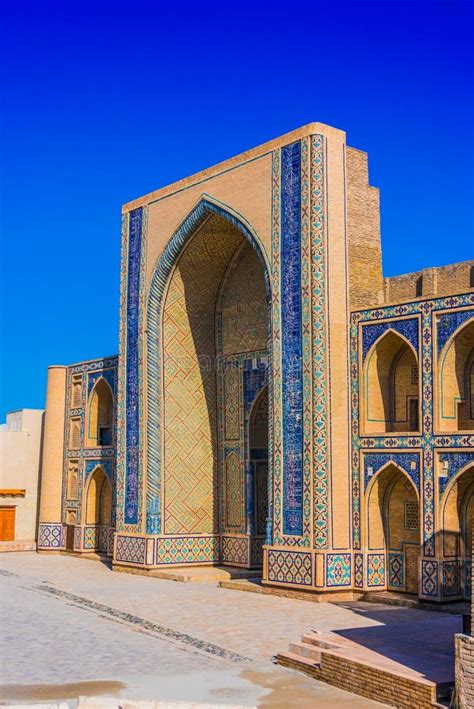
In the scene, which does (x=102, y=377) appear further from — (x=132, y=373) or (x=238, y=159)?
(x=238, y=159)

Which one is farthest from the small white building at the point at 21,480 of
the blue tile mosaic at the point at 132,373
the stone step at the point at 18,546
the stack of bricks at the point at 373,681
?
the stack of bricks at the point at 373,681

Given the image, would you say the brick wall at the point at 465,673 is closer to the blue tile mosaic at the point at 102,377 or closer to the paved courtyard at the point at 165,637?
the paved courtyard at the point at 165,637

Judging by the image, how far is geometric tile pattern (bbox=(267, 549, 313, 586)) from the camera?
12.7 meters

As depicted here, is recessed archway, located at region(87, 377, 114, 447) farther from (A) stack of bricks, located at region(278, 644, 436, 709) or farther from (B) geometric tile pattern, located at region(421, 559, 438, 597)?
(A) stack of bricks, located at region(278, 644, 436, 709)

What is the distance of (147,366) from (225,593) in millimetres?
4631

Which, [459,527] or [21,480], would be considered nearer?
[459,527]

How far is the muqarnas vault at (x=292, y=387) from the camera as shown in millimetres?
12336

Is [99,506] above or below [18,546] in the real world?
above

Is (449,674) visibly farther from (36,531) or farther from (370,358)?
(36,531)

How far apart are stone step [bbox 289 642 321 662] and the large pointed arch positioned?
781cm

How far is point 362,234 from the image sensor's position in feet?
45.8

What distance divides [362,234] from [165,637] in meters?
6.93

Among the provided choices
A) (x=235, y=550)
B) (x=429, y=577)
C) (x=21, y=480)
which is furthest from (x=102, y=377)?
(x=429, y=577)

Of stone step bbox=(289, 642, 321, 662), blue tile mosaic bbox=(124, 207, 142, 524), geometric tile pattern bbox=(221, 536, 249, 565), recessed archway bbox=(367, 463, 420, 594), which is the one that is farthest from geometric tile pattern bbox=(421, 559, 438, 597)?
blue tile mosaic bbox=(124, 207, 142, 524)
